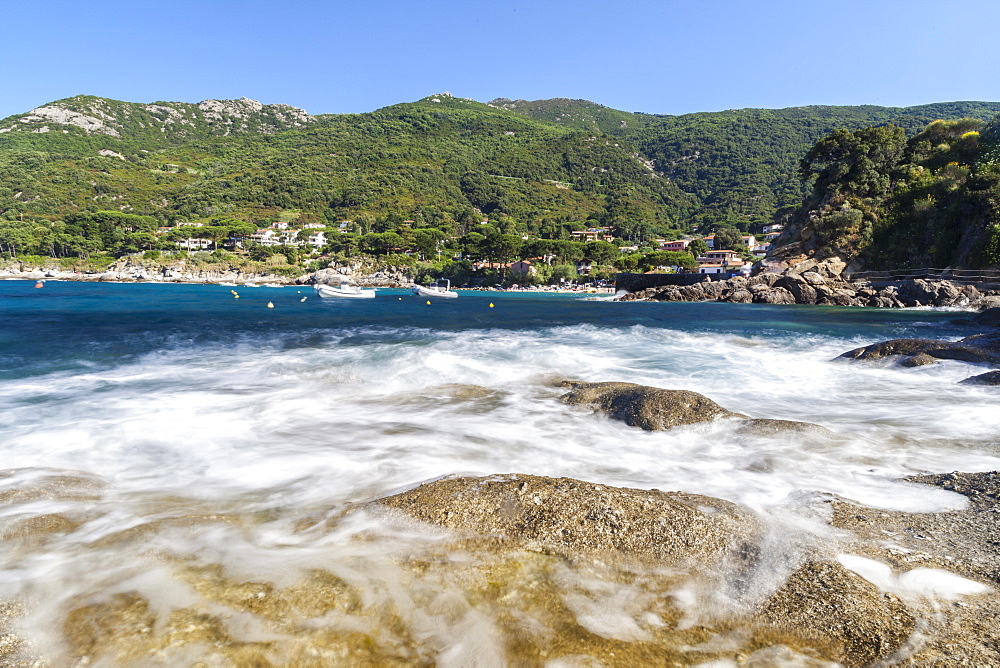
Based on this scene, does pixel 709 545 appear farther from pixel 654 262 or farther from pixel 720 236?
pixel 720 236

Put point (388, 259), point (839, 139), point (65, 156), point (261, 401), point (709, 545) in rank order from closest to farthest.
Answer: point (709, 545) < point (261, 401) < point (839, 139) < point (388, 259) < point (65, 156)

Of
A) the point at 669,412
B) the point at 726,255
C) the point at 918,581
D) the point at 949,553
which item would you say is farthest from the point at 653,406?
the point at 726,255

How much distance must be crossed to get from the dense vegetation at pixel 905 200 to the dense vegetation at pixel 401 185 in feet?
112

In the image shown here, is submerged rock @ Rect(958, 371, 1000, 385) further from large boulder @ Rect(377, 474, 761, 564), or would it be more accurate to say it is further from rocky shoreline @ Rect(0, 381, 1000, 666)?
large boulder @ Rect(377, 474, 761, 564)

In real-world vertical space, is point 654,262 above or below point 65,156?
below

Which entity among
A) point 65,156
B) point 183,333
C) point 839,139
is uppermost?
point 65,156

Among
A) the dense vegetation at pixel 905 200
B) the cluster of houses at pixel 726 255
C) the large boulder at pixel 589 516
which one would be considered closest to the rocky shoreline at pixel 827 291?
the dense vegetation at pixel 905 200

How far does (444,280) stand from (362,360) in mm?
84884

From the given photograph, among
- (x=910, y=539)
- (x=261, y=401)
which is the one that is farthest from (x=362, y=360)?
(x=910, y=539)

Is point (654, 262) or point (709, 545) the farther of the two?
point (654, 262)

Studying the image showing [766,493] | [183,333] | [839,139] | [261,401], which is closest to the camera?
[766,493]

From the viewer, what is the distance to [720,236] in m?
109

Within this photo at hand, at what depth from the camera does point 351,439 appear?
6.70 meters

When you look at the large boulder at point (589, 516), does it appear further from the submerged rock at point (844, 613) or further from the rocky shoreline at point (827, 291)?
the rocky shoreline at point (827, 291)
